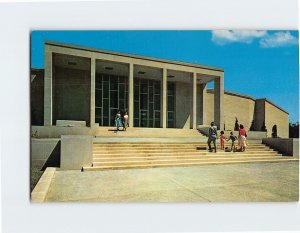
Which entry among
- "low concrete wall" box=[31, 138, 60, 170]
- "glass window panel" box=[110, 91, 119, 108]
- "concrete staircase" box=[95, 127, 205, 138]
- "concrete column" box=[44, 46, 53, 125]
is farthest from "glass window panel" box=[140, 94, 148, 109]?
"low concrete wall" box=[31, 138, 60, 170]

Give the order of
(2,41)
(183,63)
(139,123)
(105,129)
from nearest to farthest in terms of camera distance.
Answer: (2,41) < (105,129) < (183,63) < (139,123)

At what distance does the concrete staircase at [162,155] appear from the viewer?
941 centimetres

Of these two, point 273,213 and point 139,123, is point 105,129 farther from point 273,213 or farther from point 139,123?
point 273,213

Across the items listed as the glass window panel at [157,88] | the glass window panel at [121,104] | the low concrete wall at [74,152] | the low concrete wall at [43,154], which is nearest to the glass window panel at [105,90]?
the glass window panel at [121,104]

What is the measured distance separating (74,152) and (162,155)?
3.62 meters

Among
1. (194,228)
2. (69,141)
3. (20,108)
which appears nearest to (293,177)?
(194,228)

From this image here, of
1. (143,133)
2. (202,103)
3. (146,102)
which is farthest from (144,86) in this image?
(143,133)

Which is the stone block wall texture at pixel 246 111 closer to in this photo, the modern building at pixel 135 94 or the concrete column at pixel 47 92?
the modern building at pixel 135 94

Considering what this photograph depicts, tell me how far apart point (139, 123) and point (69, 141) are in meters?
12.6

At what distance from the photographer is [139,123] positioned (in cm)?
2117

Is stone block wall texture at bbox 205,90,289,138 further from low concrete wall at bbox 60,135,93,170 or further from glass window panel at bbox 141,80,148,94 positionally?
low concrete wall at bbox 60,135,93,170

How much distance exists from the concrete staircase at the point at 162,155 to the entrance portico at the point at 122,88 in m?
5.21

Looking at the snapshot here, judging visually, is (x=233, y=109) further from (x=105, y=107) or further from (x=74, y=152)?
(x=74, y=152)
